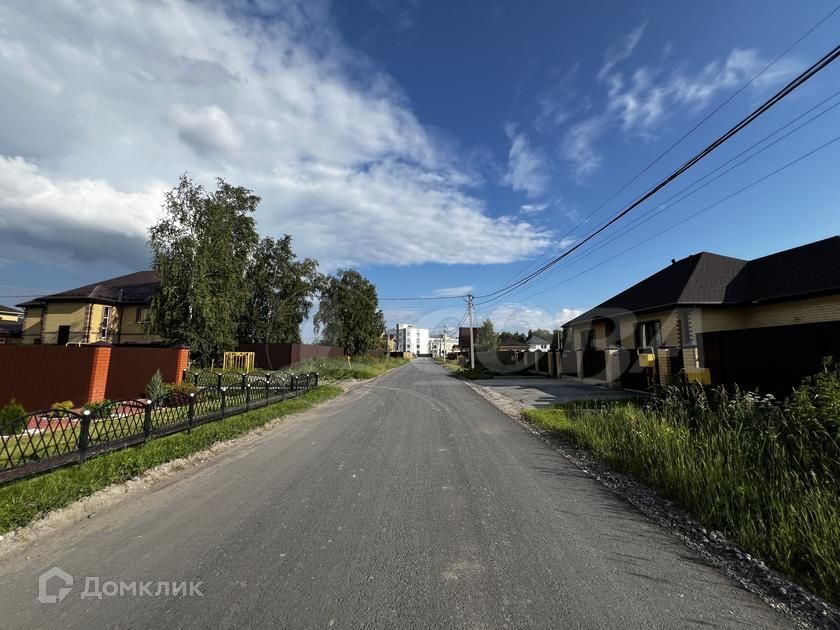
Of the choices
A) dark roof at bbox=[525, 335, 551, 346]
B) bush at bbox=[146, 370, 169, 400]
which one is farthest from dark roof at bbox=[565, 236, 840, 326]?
dark roof at bbox=[525, 335, 551, 346]

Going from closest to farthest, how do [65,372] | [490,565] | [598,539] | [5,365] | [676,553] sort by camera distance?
[490,565]
[676,553]
[598,539]
[5,365]
[65,372]

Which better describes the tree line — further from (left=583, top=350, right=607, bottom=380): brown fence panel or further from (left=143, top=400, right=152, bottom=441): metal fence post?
(left=583, top=350, right=607, bottom=380): brown fence panel

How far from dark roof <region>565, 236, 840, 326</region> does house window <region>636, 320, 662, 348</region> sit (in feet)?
2.95

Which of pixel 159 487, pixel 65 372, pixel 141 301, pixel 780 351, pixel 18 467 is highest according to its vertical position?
pixel 141 301

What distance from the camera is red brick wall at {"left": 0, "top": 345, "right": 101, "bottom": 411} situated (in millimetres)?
10141

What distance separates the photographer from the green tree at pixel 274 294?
33312 millimetres

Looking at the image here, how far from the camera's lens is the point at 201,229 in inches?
852

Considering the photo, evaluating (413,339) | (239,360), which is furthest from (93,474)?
(413,339)

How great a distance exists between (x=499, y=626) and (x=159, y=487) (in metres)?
4.91

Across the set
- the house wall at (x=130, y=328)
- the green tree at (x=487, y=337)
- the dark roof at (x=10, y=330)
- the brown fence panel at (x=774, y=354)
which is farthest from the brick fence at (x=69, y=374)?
the green tree at (x=487, y=337)

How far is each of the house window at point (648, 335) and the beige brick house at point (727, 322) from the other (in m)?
0.05

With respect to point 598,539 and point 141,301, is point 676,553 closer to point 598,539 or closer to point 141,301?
point 598,539

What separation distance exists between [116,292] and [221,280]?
62.8ft

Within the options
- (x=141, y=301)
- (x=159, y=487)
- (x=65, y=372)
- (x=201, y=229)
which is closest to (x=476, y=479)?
(x=159, y=487)
